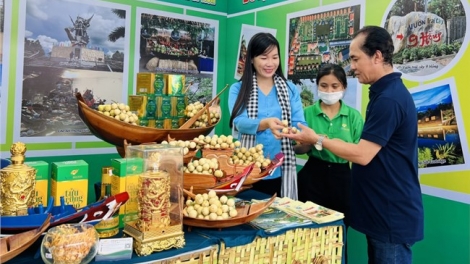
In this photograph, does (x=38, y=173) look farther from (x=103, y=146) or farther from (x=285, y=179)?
(x=103, y=146)

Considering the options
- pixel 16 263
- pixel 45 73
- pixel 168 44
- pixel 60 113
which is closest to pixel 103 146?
pixel 60 113

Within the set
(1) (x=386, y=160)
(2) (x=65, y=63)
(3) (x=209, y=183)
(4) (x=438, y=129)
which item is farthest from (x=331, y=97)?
(2) (x=65, y=63)

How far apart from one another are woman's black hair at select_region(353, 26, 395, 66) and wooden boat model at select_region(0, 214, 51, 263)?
4.74ft

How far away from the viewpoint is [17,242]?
39.2 inches

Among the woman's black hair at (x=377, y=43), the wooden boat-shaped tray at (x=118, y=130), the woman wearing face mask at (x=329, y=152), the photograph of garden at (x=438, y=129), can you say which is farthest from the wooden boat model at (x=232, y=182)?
the photograph of garden at (x=438, y=129)

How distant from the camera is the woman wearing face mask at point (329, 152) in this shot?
2.32 m

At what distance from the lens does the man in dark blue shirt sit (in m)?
1.66

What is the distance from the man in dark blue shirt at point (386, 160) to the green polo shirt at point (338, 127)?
1.86ft

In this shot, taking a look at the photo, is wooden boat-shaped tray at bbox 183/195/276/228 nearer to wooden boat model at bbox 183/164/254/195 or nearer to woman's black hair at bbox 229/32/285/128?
wooden boat model at bbox 183/164/254/195

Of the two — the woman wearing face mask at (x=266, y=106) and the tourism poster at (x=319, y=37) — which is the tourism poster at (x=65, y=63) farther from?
the woman wearing face mask at (x=266, y=106)

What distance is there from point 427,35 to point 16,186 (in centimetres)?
246

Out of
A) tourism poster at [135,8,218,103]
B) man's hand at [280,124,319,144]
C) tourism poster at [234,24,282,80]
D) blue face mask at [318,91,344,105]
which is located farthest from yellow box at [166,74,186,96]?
tourism poster at [234,24,282,80]

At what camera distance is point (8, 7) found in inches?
125

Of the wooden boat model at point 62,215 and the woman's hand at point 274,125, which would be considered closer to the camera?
the wooden boat model at point 62,215
